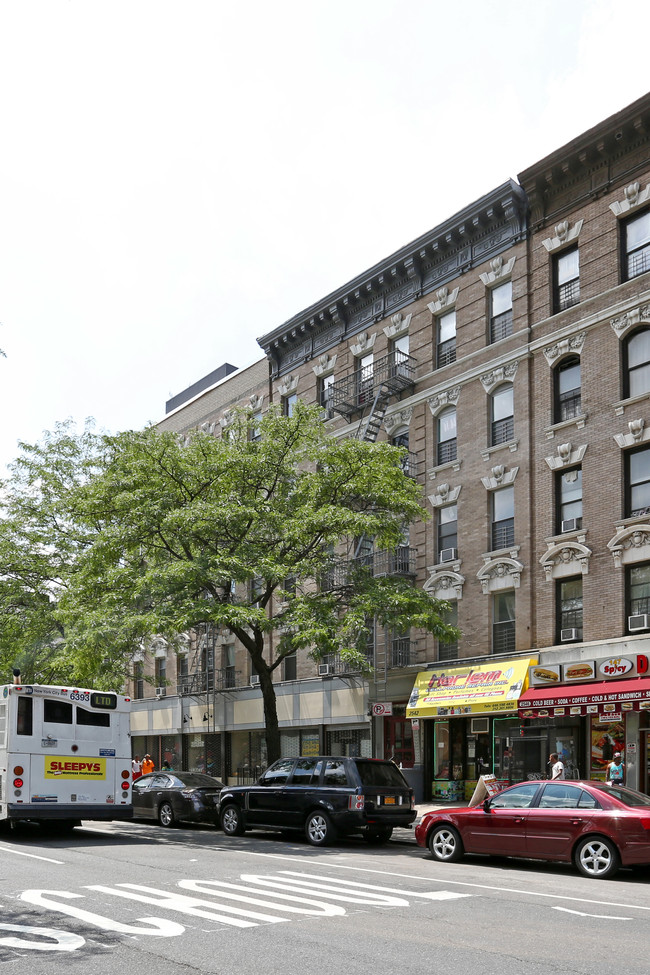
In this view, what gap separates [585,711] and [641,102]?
14459mm

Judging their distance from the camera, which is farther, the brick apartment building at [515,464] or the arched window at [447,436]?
the arched window at [447,436]

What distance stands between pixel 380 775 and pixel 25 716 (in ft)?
22.3

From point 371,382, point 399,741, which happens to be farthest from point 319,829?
point 371,382

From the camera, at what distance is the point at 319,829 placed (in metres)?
18.2

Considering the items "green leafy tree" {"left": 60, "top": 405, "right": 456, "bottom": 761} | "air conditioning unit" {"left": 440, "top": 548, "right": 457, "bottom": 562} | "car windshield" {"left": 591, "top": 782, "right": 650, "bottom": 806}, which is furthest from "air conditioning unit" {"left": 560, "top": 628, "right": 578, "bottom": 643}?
"car windshield" {"left": 591, "top": 782, "right": 650, "bottom": 806}

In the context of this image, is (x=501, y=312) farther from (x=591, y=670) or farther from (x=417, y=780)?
(x=417, y=780)

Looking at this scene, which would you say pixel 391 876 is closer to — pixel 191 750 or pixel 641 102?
pixel 641 102

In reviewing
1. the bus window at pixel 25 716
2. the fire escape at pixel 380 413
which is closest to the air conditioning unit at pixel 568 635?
the fire escape at pixel 380 413

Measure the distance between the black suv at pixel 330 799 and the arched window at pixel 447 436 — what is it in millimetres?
12240

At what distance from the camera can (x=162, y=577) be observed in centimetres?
2175

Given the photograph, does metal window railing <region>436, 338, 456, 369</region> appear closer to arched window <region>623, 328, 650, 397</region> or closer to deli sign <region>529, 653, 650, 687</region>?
arched window <region>623, 328, 650, 397</region>

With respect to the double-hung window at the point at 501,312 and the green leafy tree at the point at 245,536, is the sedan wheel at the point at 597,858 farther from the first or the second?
the double-hung window at the point at 501,312

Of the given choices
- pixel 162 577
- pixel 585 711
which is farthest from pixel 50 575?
pixel 585 711

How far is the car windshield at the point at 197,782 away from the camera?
23.0 m
